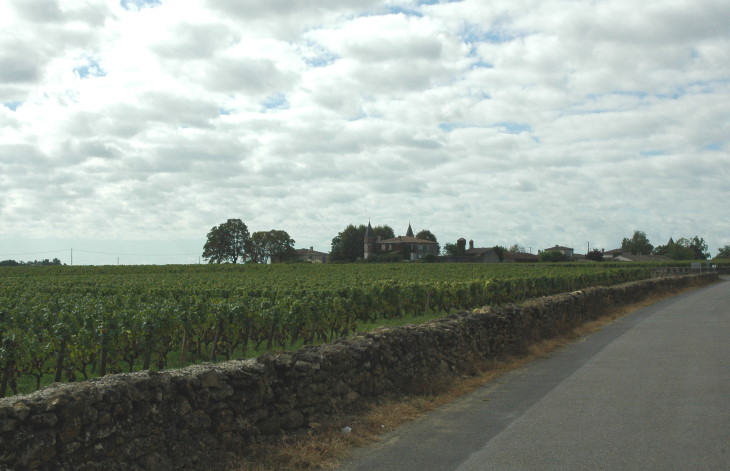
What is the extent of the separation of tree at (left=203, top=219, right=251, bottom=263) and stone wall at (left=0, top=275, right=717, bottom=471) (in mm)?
121670

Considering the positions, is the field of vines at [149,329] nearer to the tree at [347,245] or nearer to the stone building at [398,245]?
the tree at [347,245]

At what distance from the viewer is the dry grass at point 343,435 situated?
6.47 m

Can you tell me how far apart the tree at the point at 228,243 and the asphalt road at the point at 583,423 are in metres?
120

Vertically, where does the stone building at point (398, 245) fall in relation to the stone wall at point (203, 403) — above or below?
above

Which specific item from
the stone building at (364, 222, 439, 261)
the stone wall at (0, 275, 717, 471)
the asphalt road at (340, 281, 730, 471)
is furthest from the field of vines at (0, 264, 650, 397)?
the stone building at (364, 222, 439, 261)

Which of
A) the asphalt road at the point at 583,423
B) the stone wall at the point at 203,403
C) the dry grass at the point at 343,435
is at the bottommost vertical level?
the asphalt road at the point at 583,423

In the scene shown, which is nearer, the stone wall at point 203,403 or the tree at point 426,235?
the stone wall at point 203,403

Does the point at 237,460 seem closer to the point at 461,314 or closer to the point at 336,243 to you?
the point at 461,314

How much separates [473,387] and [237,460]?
221 inches

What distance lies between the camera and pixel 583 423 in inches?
317

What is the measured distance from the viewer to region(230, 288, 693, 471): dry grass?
6.47m

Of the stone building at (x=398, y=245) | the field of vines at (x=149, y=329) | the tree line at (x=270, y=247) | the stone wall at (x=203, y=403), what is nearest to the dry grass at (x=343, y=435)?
the stone wall at (x=203, y=403)

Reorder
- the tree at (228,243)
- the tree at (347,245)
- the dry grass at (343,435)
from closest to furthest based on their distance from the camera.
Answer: the dry grass at (343,435), the tree at (228,243), the tree at (347,245)

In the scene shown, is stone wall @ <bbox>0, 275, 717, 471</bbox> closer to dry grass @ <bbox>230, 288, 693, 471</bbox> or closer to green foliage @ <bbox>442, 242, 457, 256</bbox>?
dry grass @ <bbox>230, 288, 693, 471</bbox>
